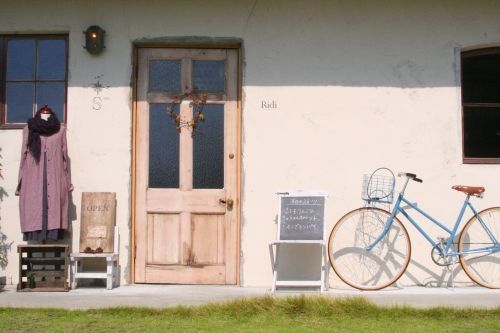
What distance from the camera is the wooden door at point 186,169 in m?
7.00

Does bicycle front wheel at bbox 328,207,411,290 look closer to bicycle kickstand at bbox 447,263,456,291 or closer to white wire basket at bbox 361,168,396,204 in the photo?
white wire basket at bbox 361,168,396,204

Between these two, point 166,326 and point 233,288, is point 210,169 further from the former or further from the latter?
point 166,326

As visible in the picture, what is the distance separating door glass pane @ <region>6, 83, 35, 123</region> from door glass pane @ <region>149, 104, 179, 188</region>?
1.30 meters

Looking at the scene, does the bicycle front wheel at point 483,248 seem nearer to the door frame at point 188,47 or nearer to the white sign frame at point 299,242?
the white sign frame at point 299,242

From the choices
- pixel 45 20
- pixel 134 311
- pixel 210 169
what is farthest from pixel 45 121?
pixel 134 311

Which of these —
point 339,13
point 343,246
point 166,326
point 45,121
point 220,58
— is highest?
point 339,13

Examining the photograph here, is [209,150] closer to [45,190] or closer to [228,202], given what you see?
[228,202]

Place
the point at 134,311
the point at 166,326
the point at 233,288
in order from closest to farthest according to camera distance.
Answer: the point at 166,326 → the point at 134,311 → the point at 233,288

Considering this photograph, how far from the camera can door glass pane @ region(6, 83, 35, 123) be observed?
7.16 m

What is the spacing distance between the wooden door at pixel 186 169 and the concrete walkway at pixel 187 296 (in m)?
0.30

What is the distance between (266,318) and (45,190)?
2.79 m

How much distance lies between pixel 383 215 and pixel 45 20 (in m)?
4.09

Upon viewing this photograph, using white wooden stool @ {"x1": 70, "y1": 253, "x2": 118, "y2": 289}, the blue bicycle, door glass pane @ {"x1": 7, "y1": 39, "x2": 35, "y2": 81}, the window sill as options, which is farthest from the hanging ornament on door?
the window sill

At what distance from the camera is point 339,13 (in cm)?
709
